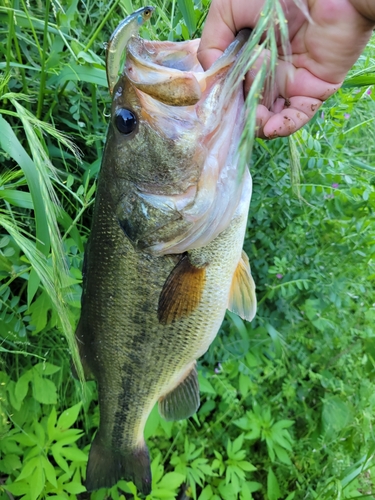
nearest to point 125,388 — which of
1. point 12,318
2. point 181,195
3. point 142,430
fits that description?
point 142,430

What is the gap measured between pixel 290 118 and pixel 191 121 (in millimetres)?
280

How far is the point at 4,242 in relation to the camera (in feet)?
4.47

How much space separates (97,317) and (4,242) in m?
0.42

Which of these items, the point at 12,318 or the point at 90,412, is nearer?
the point at 12,318

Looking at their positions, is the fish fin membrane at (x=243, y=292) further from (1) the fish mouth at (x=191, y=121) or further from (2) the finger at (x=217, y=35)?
(2) the finger at (x=217, y=35)

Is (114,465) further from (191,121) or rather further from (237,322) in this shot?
(191,121)

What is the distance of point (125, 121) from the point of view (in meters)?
1.00

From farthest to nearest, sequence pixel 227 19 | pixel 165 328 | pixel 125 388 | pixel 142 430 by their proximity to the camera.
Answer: pixel 142 430
pixel 125 388
pixel 165 328
pixel 227 19

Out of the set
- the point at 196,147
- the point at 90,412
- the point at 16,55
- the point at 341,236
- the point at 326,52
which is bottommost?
the point at 90,412

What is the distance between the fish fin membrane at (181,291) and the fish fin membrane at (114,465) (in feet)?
2.26

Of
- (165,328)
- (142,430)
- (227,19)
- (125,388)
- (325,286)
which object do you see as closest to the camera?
(227,19)

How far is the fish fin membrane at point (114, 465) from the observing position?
1587mm

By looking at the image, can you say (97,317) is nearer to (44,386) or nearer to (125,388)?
(125,388)

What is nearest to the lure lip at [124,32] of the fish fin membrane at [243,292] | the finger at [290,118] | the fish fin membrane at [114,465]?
the finger at [290,118]
